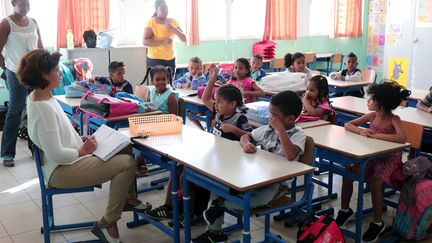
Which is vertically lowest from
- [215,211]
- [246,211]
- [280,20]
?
[215,211]

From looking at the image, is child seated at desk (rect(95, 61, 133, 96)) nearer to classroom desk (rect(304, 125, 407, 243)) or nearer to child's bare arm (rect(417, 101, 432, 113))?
classroom desk (rect(304, 125, 407, 243))

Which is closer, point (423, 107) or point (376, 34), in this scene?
point (423, 107)

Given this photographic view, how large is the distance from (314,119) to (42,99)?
1.94 metres

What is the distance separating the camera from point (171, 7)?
7.95m

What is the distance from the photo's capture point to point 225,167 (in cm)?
229

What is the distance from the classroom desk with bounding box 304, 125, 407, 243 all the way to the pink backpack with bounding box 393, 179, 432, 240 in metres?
0.30

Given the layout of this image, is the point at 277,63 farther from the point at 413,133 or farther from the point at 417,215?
the point at 417,215

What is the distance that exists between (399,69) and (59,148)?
24.8ft

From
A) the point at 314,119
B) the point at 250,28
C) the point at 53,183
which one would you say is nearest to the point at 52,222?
the point at 53,183

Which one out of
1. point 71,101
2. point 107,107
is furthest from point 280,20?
point 107,107

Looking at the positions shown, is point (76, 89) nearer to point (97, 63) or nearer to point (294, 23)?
point (97, 63)

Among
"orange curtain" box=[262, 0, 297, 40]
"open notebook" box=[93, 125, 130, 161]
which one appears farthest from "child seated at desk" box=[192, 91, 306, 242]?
"orange curtain" box=[262, 0, 297, 40]

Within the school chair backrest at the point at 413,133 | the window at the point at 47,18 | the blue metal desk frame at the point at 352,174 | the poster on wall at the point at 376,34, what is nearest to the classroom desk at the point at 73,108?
the blue metal desk frame at the point at 352,174

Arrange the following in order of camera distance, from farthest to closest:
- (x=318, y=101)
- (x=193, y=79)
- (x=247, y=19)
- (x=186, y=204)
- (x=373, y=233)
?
(x=247, y=19) < (x=193, y=79) < (x=318, y=101) < (x=373, y=233) < (x=186, y=204)
